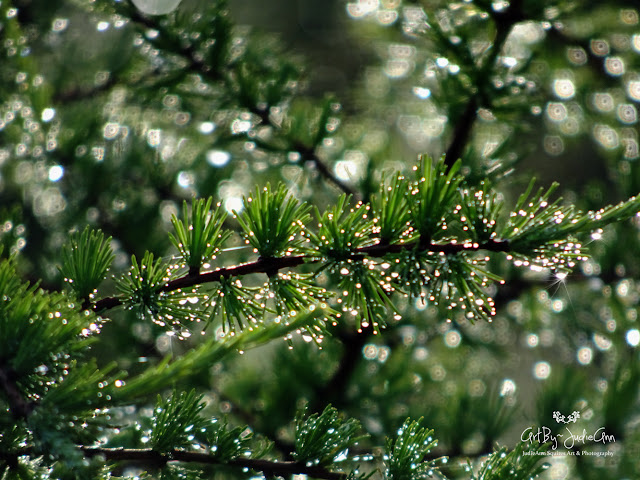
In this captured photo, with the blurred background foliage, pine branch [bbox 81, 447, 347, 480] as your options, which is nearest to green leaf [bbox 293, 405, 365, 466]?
pine branch [bbox 81, 447, 347, 480]

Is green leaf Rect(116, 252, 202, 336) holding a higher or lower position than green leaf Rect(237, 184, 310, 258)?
lower

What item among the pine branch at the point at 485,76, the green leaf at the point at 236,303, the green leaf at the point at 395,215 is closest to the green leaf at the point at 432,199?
the green leaf at the point at 395,215

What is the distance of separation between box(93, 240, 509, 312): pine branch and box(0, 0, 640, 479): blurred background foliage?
22cm

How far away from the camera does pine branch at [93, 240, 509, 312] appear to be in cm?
35

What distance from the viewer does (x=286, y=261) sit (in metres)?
0.37

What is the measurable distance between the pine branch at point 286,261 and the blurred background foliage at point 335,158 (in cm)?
22

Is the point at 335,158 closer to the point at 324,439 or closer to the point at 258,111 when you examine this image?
the point at 258,111

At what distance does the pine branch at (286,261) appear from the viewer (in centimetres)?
35

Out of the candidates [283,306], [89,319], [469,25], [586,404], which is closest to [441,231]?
[283,306]

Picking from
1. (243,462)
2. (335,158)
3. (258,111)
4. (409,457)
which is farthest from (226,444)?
(335,158)

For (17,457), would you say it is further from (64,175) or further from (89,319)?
(64,175)

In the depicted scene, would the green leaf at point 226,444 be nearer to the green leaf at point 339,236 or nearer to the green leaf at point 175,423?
the green leaf at point 175,423

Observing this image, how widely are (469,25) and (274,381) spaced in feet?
1.74

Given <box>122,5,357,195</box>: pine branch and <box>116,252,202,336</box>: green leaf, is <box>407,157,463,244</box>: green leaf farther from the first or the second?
<box>122,5,357,195</box>: pine branch
